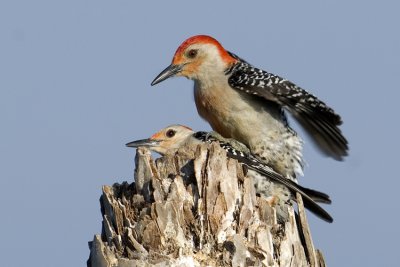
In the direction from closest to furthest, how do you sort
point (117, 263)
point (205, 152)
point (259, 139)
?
point (117, 263)
point (205, 152)
point (259, 139)

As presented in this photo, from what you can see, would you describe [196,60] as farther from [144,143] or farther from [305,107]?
[305,107]

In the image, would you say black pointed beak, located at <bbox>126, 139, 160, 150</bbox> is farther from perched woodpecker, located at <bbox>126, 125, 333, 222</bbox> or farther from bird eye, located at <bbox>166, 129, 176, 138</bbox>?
bird eye, located at <bbox>166, 129, 176, 138</bbox>

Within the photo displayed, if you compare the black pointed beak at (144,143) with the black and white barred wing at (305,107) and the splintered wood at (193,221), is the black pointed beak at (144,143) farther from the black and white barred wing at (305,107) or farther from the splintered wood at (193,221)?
the splintered wood at (193,221)

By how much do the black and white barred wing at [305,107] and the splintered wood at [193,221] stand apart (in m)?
3.07

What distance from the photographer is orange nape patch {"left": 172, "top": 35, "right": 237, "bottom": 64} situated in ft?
37.4

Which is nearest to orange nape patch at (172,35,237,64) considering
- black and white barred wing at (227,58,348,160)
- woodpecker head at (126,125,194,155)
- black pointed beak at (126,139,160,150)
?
black and white barred wing at (227,58,348,160)

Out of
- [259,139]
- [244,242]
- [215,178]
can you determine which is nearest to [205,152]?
[215,178]

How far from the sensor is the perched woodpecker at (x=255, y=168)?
9.45 m

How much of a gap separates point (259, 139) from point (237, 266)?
3.86m

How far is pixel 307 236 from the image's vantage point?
25.8 feet

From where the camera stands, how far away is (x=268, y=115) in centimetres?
1083

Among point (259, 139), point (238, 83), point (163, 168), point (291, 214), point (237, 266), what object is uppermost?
point (238, 83)

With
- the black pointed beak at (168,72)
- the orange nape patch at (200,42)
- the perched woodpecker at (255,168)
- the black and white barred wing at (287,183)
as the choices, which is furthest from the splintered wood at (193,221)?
the orange nape patch at (200,42)

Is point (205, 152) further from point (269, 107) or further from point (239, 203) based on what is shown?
point (269, 107)
